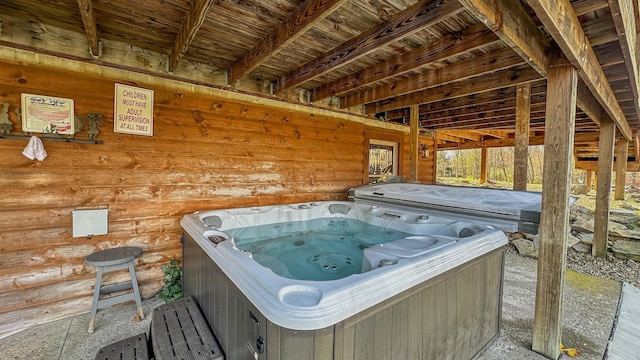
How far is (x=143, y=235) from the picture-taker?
2389 mm

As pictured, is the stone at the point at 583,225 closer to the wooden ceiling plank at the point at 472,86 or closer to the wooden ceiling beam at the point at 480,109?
the wooden ceiling beam at the point at 480,109

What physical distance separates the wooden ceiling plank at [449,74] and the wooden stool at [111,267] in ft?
10.0

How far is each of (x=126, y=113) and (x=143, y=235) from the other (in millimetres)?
1119

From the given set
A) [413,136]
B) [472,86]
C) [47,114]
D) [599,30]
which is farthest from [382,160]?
[47,114]

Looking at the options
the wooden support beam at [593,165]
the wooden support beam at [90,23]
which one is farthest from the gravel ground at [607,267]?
the wooden support beam at [593,165]

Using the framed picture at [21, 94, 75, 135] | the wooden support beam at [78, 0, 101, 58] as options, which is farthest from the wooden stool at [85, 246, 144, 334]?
the wooden support beam at [78, 0, 101, 58]

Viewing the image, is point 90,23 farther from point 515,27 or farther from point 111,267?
point 515,27

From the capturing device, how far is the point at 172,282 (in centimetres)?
243

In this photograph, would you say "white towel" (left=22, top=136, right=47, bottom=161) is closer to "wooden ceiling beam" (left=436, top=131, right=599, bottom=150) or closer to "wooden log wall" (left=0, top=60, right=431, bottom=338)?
"wooden log wall" (left=0, top=60, right=431, bottom=338)

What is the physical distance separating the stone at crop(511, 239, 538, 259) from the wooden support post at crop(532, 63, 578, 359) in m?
2.10

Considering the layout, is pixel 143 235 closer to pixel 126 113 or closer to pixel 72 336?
pixel 72 336

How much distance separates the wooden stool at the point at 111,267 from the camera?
1.92 m

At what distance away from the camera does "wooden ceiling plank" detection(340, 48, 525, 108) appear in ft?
7.19

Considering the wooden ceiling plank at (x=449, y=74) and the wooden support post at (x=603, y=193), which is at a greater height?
the wooden ceiling plank at (x=449, y=74)
